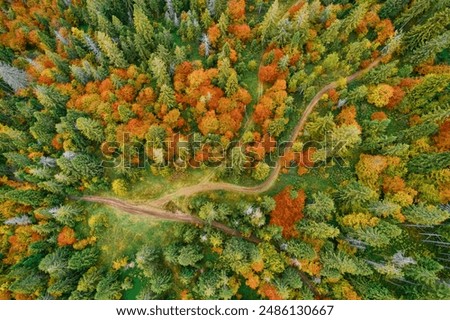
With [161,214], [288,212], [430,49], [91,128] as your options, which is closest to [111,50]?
[91,128]

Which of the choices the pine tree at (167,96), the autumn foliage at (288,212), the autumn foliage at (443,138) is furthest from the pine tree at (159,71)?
the autumn foliage at (443,138)

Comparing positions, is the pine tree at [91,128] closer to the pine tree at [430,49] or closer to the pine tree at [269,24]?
the pine tree at [269,24]

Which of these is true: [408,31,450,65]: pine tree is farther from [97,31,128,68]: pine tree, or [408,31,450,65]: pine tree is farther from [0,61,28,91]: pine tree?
[0,61,28,91]: pine tree

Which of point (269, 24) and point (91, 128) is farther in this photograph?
point (269, 24)

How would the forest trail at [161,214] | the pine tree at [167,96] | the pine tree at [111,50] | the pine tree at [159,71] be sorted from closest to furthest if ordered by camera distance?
the forest trail at [161,214], the pine tree at [167,96], the pine tree at [159,71], the pine tree at [111,50]

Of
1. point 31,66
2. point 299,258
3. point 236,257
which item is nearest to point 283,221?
point 299,258

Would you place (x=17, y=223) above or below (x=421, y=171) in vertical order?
below

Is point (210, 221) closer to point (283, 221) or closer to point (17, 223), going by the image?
point (283, 221)

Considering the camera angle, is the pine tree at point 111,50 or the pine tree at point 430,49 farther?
the pine tree at point 111,50

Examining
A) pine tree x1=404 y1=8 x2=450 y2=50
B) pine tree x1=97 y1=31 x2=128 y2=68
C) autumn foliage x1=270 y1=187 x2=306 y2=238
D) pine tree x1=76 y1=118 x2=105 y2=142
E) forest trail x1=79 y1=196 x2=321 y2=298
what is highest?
pine tree x1=404 y1=8 x2=450 y2=50

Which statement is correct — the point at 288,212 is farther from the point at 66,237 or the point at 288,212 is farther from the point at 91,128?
the point at 66,237

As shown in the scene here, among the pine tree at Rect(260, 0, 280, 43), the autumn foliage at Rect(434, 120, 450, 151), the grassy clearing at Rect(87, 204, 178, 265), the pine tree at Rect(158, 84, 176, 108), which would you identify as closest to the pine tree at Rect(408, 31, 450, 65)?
the autumn foliage at Rect(434, 120, 450, 151)
